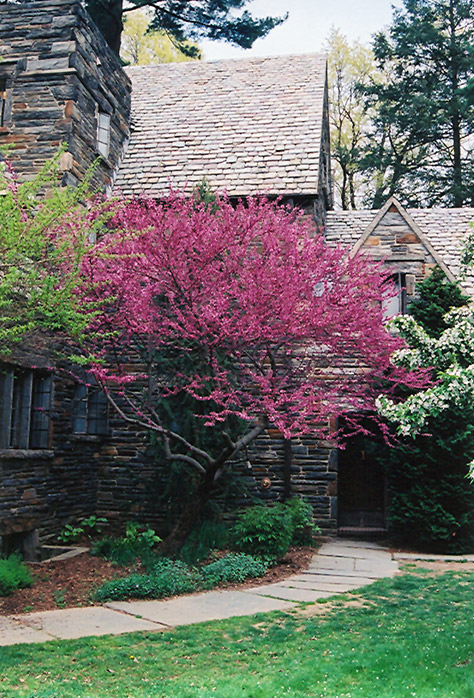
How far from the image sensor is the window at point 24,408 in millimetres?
9539

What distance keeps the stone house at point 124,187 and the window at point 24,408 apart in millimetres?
19

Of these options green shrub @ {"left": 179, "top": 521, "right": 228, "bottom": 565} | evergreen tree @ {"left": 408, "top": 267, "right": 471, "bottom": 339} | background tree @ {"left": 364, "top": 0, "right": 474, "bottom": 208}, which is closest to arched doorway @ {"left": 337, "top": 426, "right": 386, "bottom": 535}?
evergreen tree @ {"left": 408, "top": 267, "right": 471, "bottom": 339}

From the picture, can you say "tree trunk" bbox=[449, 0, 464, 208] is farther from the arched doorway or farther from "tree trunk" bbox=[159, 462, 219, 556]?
"tree trunk" bbox=[159, 462, 219, 556]

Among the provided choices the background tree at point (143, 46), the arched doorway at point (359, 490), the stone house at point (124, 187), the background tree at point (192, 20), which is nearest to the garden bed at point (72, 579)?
the stone house at point (124, 187)

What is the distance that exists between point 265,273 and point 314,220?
5.25m

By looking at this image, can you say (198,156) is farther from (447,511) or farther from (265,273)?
(447,511)

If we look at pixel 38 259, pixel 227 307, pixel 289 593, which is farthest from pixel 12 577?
pixel 227 307

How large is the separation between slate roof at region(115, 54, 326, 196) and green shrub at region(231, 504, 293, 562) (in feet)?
19.3

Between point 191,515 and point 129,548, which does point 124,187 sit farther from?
point 129,548

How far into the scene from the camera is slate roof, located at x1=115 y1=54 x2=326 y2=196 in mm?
13531

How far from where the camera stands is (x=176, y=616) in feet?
22.9

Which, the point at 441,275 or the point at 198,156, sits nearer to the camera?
the point at 441,275

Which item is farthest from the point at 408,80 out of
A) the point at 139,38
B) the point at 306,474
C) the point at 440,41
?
the point at 306,474

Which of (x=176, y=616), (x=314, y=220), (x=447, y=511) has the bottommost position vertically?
(x=176, y=616)
